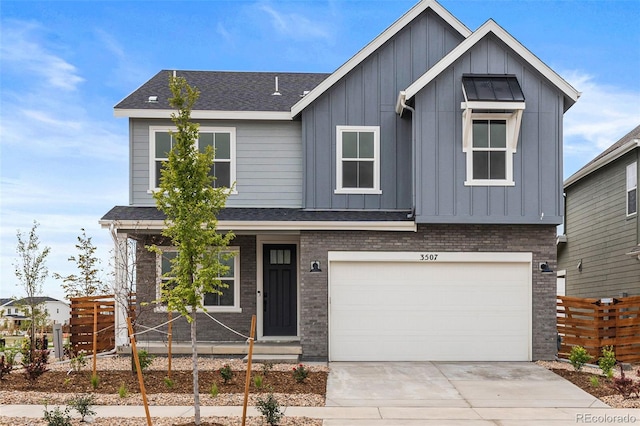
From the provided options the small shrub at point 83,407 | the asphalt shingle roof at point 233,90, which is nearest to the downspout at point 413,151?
the asphalt shingle roof at point 233,90

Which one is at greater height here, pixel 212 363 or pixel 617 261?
pixel 617 261

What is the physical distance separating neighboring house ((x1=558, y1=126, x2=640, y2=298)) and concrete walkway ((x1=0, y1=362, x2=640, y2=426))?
18.6 ft

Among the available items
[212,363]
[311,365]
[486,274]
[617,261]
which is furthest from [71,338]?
[617,261]

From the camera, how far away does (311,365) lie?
14.2 metres

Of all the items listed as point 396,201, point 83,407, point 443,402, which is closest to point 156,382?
point 83,407

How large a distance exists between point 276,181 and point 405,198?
3.21 meters

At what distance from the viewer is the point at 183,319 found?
632 inches

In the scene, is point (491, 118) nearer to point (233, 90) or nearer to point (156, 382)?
point (233, 90)

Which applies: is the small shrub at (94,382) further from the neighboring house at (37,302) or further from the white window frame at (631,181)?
the white window frame at (631,181)

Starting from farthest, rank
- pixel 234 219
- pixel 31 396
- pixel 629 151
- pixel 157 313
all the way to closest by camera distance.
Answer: pixel 629 151 → pixel 157 313 → pixel 234 219 → pixel 31 396

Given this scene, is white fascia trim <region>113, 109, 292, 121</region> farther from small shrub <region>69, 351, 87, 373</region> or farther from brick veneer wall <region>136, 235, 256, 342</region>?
small shrub <region>69, 351, 87, 373</region>

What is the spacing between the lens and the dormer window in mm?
14406

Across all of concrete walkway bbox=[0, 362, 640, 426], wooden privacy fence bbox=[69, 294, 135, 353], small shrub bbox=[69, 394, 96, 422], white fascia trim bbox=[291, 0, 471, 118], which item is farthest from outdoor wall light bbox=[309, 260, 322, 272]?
small shrub bbox=[69, 394, 96, 422]

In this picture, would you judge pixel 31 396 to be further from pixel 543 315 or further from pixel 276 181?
pixel 543 315
